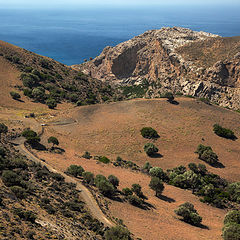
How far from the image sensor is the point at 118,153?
133ft

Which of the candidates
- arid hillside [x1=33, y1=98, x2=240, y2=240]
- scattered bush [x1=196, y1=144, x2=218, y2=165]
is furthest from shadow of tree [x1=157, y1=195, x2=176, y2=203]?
scattered bush [x1=196, y1=144, x2=218, y2=165]

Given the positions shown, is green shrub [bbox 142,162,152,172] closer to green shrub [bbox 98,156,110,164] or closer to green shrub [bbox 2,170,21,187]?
green shrub [bbox 98,156,110,164]

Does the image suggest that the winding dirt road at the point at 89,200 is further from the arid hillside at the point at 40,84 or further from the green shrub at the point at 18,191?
the arid hillside at the point at 40,84

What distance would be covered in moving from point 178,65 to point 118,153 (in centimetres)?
5834

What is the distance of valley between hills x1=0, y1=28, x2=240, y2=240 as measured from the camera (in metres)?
19.5

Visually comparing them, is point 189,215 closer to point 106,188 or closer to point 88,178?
point 106,188

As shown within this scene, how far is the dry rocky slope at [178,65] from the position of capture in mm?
77562

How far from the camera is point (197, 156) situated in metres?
40.3

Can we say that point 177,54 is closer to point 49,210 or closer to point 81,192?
point 81,192

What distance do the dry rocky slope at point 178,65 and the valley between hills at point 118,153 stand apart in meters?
0.43

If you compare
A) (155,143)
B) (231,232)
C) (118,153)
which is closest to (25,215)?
(231,232)

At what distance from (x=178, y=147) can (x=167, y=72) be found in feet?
191

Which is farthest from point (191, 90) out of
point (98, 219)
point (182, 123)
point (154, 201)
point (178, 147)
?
point (98, 219)

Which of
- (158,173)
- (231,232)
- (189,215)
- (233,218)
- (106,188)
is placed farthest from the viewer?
(158,173)
